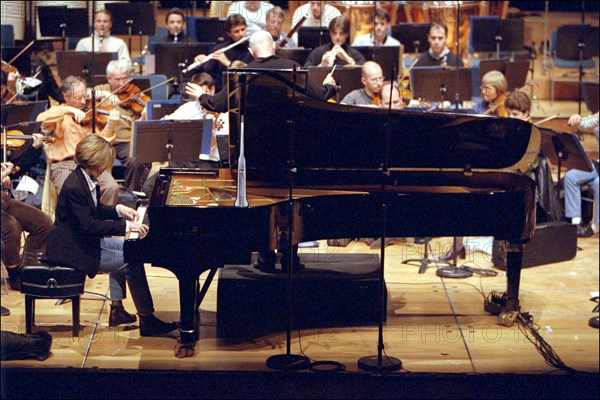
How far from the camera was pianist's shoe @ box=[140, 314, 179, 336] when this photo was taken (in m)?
5.05

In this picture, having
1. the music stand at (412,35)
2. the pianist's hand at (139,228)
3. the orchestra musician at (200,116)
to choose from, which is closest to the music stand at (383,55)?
the music stand at (412,35)

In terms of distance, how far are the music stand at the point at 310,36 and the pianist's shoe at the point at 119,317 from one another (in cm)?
402

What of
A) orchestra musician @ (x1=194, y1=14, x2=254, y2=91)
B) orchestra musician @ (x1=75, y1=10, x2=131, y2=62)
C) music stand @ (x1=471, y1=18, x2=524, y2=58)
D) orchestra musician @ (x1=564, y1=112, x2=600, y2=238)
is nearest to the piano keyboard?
orchestra musician @ (x1=194, y1=14, x2=254, y2=91)

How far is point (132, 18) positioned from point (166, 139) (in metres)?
3.46

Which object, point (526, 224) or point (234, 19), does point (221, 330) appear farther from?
point (234, 19)

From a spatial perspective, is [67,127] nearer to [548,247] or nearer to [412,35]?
[548,247]

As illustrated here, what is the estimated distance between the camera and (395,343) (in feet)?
16.6

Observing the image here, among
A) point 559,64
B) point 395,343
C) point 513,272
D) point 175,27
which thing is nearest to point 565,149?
point 513,272

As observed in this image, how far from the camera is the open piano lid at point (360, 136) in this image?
4.89 m

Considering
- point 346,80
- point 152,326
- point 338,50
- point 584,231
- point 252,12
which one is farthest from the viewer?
point 252,12

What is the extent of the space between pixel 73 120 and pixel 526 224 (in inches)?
131

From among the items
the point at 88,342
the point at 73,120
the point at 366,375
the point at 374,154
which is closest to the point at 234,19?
the point at 73,120

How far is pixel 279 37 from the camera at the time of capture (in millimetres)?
8352

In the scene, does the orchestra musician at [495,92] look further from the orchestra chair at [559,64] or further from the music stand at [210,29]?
the music stand at [210,29]
